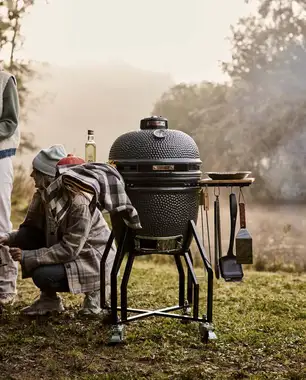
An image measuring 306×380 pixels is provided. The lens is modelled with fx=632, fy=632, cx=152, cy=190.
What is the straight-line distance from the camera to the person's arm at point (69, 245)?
3109 millimetres

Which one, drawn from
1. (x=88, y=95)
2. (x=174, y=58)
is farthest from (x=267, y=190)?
(x=88, y=95)

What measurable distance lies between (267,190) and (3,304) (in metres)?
2.62

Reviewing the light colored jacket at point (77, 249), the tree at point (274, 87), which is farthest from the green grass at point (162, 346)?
the tree at point (274, 87)

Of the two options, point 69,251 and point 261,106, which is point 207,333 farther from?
point 261,106

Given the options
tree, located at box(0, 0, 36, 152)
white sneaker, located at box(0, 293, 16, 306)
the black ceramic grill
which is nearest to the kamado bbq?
the black ceramic grill

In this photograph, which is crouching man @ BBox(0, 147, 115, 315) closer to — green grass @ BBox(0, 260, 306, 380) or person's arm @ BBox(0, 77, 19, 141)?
green grass @ BBox(0, 260, 306, 380)

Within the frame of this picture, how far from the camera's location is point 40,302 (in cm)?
349

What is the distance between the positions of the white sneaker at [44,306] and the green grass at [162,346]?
2.5 inches

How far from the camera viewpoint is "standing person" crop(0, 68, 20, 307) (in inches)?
142

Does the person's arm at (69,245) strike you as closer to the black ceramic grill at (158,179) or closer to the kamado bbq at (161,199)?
the kamado bbq at (161,199)

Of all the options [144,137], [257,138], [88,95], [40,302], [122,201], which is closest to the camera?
[122,201]

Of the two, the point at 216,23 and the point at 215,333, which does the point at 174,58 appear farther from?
the point at 215,333

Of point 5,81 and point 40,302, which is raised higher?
point 5,81

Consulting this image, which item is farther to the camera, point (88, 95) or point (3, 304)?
point (88, 95)
